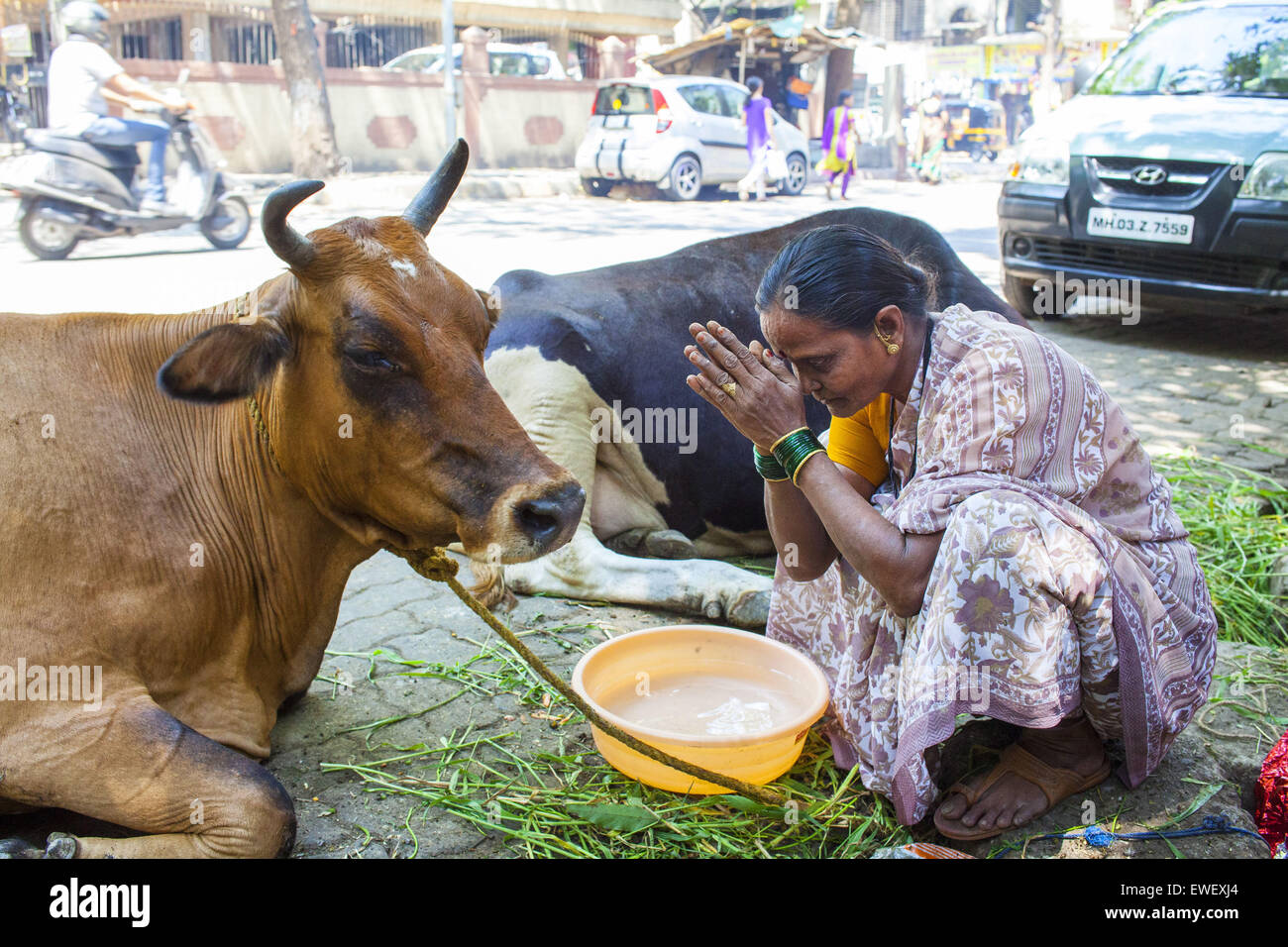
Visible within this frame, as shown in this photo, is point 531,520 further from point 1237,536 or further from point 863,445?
point 1237,536

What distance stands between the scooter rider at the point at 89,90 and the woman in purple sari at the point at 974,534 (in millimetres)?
9410

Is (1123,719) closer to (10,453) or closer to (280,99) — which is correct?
(10,453)

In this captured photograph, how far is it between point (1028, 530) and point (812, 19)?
3755cm

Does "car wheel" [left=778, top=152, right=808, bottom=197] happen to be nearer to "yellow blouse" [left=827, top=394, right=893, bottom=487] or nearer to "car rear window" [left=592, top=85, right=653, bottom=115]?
"car rear window" [left=592, top=85, right=653, bottom=115]

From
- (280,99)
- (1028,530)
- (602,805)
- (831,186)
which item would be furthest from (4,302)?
(831,186)

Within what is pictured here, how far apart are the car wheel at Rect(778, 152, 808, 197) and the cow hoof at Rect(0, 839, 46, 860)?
1843cm

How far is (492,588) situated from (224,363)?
1772 millimetres

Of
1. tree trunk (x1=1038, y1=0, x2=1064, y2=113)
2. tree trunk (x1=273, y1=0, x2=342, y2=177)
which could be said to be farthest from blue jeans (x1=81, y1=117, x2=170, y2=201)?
tree trunk (x1=1038, y1=0, x2=1064, y2=113)

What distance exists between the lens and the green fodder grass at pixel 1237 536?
3.99 m

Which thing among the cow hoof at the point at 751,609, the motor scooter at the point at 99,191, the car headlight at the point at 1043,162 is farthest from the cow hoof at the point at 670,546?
the motor scooter at the point at 99,191

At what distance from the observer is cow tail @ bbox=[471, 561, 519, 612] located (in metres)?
3.94

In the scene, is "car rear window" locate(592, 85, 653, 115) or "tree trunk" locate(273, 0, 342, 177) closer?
"tree trunk" locate(273, 0, 342, 177)

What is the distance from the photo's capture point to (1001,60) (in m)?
39.3

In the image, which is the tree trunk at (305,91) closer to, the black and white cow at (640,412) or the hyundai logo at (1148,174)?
the hyundai logo at (1148,174)
